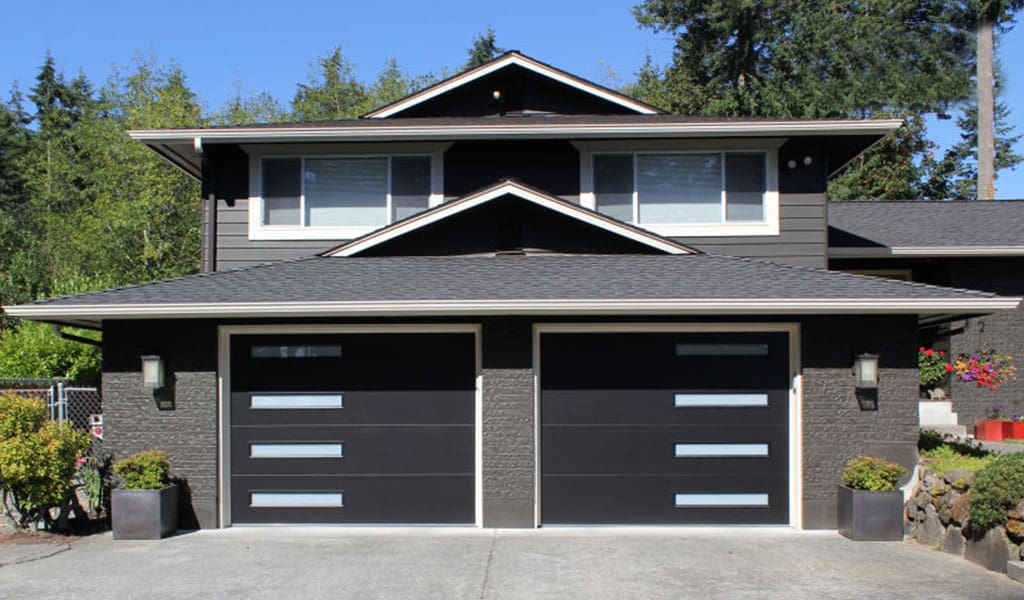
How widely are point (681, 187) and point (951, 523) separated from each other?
18.4 feet

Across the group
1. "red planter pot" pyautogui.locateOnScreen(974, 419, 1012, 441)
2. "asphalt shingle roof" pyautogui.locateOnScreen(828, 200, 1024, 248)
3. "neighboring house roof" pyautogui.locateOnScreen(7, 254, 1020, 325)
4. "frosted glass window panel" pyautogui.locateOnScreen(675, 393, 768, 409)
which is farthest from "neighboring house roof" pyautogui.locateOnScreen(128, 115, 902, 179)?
"red planter pot" pyautogui.locateOnScreen(974, 419, 1012, 441)

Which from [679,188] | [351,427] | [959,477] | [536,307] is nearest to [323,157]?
[351,427]

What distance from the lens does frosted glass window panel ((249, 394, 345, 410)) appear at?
390 inches

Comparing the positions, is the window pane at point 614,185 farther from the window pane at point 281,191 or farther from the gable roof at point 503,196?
the window pane at point 281,191

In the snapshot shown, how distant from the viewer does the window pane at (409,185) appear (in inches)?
480

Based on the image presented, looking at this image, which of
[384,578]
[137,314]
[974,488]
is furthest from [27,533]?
[974,488]

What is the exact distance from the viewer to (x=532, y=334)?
31.7ft

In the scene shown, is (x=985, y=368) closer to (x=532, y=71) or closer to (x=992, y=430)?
(x=992, y=430)

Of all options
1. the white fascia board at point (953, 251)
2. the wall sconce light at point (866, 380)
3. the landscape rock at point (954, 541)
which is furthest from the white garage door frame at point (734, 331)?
the white fascia board at point (953, 251)

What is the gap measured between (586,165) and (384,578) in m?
6.70

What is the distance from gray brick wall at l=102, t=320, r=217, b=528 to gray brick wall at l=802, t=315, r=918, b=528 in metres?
6.73

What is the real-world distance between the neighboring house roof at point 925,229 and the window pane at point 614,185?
3919 mm

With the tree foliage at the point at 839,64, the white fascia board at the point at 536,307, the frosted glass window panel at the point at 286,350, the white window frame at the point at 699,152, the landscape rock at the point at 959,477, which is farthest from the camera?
the tree foliage at the point at 839,64

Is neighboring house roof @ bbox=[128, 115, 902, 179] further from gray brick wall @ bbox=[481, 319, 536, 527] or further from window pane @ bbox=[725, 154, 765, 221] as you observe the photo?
gray brick wall @ bbox=[481, 319, 536, 527]
